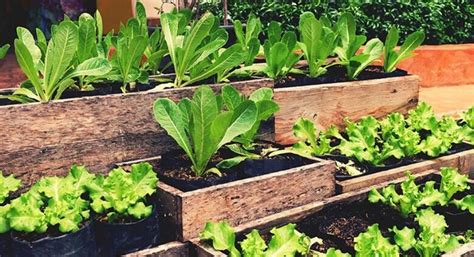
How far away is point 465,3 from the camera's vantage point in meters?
5.61

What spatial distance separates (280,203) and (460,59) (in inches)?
127

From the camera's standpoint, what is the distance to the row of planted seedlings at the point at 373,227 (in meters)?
1.71

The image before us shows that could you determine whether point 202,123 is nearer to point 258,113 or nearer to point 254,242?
point 258,113

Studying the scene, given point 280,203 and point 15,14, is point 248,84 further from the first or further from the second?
point 15,14

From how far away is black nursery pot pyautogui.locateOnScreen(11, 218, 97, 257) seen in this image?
61.1 inches

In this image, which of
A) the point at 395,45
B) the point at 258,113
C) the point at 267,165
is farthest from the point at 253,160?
the point at 395,45

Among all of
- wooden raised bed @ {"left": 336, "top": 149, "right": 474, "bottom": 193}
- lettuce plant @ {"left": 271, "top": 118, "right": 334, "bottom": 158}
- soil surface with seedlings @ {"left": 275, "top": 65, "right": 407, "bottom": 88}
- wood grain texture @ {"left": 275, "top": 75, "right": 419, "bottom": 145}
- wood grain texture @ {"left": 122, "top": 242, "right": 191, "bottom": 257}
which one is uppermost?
soil surface with seedlings @ {"left": 275, "top": 65, "right": 407, "bottom": 88}

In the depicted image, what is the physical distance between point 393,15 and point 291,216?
368 centimetres

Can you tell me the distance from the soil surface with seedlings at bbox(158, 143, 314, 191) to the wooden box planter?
126 mm

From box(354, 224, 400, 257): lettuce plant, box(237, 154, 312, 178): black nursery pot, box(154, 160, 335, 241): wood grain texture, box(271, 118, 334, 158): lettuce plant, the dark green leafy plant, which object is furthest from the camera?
box(271, 118, 334, 158): lettuce plant

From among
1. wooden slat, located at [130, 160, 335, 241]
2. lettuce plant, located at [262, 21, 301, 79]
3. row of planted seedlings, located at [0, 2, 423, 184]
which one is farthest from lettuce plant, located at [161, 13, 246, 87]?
wooden slat, located at [130, 160, 335, 241]

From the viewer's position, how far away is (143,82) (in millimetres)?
2299

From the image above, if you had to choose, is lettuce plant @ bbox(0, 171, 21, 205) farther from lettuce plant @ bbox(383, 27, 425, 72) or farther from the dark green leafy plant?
lettuce plant @ bbox(383, 27, 425, 72)

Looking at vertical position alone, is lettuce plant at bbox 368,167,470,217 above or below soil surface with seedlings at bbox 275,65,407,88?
below
